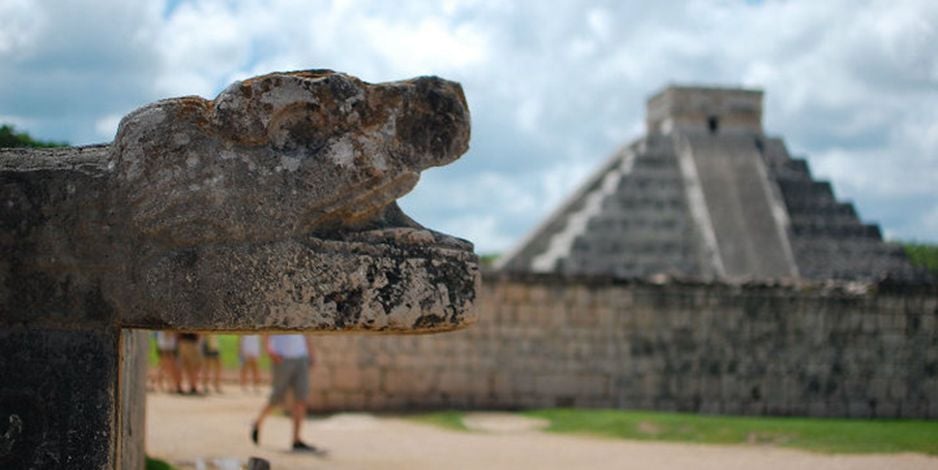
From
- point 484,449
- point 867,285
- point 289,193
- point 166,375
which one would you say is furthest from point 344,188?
point 166,375

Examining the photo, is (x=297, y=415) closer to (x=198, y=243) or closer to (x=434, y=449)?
(x=434, y=449)

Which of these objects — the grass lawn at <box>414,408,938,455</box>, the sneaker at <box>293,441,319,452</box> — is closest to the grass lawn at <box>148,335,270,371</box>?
the grass lawn at <box>414,408,938,455</box>

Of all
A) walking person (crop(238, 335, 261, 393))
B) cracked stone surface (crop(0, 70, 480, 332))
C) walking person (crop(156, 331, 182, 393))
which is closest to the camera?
cracked stone surface (crop(0, 70, 480, 332))

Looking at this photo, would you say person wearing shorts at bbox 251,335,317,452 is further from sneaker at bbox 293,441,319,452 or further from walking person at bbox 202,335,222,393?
walking person at bbox 202,335,222,393

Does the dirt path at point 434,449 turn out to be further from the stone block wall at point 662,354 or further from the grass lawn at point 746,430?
the stone block wall at point 662,354

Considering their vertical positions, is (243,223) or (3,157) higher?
(3,157)

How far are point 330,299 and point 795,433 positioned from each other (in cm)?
1026

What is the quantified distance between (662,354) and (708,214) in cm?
1724

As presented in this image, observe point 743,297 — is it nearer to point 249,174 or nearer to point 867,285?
point 867,285

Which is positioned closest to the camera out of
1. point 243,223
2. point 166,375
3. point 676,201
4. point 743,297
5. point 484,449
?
point 243,223

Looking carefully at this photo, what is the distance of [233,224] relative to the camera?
3.92 metres

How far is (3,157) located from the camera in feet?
13.6

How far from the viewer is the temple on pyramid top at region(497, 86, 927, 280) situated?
31.0m

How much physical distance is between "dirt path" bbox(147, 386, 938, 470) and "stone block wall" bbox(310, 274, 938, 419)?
0.98 metres
